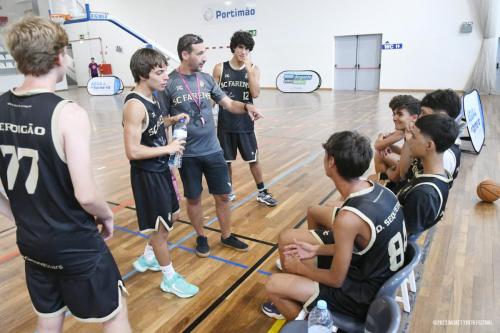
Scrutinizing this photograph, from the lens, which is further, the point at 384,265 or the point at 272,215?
the point at 272,215

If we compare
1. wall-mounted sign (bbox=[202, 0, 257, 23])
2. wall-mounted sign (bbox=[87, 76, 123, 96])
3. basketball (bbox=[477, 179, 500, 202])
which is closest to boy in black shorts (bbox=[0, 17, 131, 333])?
basketball (bbox=[477, 179, 500, 202])

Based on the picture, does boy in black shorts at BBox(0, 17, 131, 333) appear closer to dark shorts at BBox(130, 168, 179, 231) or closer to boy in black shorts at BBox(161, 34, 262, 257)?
dark shorts at BBox(130, 168, 179, 231)

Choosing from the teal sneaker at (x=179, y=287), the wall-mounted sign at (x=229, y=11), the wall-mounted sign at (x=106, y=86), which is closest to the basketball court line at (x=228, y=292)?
the teal sneaker at (x=179, y=287)

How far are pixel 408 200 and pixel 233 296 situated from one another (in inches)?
54.3

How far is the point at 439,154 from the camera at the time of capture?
2.13m

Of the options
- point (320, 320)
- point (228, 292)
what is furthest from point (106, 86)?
point (320, 320)

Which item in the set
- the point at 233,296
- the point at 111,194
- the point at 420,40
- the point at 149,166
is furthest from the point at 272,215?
the point at 420,40

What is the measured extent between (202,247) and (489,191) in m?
3.12

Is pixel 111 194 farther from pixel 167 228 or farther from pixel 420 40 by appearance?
pixel 420 40

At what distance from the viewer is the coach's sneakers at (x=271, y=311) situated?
235 centimetres

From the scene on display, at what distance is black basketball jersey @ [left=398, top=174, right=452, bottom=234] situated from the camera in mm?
→ 2008

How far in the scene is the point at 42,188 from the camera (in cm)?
135

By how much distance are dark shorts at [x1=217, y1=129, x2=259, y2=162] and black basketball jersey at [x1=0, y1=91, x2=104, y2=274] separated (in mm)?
2651

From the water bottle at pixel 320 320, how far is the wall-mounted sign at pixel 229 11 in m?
17.0
